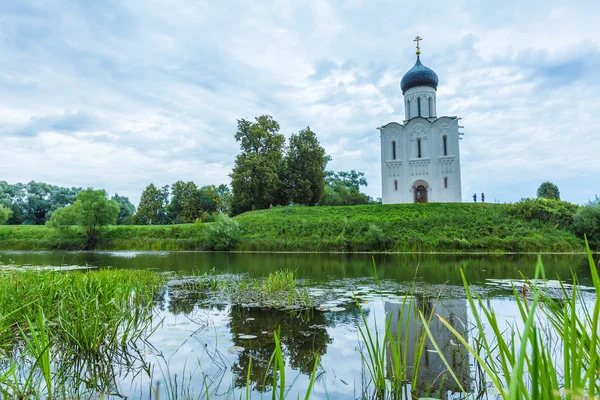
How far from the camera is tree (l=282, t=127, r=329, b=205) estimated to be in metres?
41.0

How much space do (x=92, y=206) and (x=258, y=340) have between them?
3132 centimetres

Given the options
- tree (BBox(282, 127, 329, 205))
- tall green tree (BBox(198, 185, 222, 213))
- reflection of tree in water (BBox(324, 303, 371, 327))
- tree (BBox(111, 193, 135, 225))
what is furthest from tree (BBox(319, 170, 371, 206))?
reflection of tree in water (BBox(324, 303, 371, 327))

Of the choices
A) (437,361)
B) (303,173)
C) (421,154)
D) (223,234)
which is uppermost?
(421,154)

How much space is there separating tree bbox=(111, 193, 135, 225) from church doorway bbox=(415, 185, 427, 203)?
4591cm

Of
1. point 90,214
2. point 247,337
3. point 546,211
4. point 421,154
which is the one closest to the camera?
point 247,337

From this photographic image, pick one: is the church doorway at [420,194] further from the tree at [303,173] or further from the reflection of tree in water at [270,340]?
the reflection of tree in water at [270,340]

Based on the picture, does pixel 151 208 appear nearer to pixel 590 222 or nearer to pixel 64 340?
pixel 590 222

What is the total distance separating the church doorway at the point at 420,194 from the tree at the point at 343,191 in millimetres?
13405

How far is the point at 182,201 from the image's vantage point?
5478 centimetres

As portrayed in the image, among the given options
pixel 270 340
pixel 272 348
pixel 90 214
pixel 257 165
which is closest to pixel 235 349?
pixel 272 348

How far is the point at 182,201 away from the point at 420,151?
33763 millimetres

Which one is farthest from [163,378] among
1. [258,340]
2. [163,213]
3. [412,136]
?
[163,213]

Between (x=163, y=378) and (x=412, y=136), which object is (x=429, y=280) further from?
(x=412, y=136)

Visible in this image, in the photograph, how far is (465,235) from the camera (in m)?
24.5
